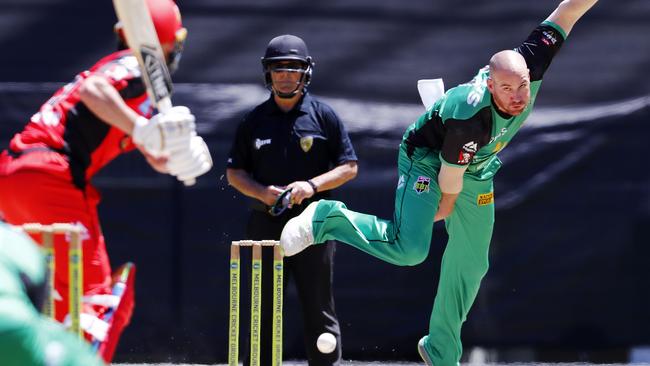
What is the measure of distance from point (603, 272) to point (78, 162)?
135 inches

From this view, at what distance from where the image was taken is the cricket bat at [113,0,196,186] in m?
3.96

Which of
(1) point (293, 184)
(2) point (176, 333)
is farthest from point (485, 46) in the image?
(2) point (176, 333)

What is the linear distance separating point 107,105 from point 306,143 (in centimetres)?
162

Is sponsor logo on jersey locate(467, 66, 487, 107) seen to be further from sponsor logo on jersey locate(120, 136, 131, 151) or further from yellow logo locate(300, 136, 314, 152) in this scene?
sponsor logo on jersey locate(120, 136, 131, 151)

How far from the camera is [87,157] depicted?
14.1ft

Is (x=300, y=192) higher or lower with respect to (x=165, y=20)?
lower

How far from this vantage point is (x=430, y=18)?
6.50 metres

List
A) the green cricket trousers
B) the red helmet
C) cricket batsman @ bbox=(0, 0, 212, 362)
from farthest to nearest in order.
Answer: the green cricket trousers, the red helmet, cricket batsman @ bbox=(0, 0, 212, 362)

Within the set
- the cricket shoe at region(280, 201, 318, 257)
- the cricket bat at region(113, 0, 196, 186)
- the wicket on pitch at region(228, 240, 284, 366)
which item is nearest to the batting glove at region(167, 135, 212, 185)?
the cricket bat at region(113, 0, 196, 186)

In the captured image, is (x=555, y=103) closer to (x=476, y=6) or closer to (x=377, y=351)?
(x=476, y=6)

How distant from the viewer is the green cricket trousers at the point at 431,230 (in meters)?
5.17

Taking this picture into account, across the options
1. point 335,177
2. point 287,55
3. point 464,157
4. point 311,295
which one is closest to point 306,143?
point 335,177

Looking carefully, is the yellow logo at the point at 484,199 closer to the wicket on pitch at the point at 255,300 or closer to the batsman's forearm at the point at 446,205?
the batsman's forearm at the point at 446,205

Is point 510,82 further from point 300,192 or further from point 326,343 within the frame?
point 326,343
